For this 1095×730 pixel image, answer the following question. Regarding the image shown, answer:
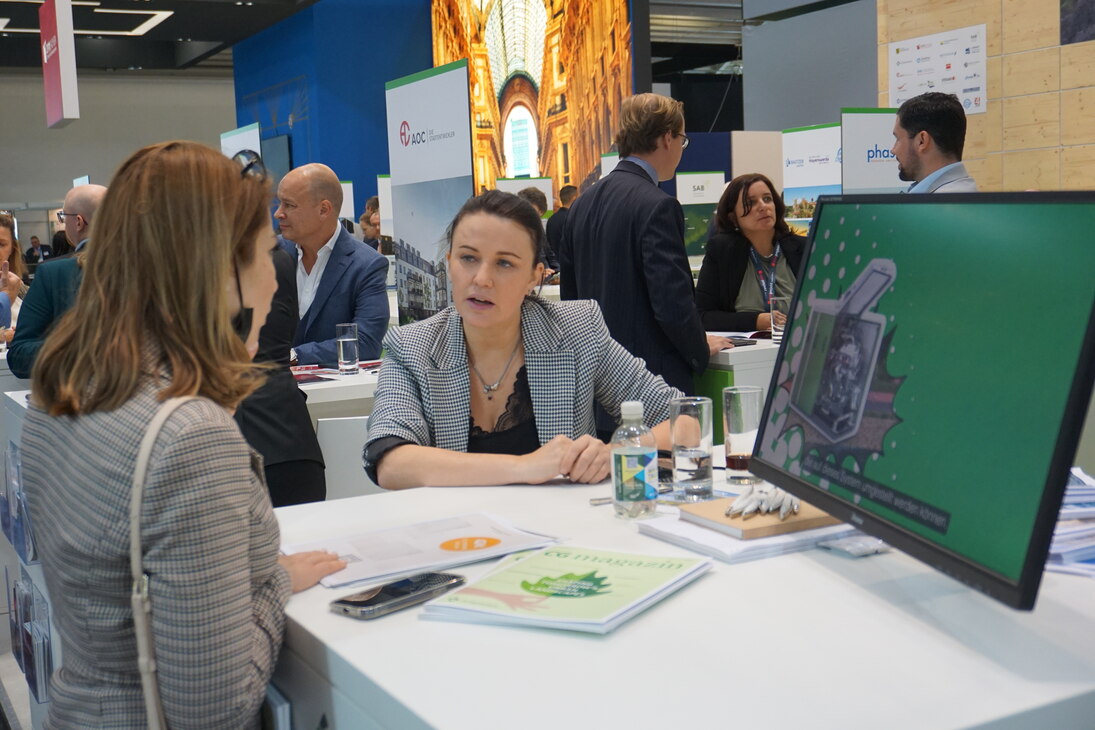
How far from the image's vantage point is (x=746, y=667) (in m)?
1.08

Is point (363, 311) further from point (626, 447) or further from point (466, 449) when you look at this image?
point (626, 447)

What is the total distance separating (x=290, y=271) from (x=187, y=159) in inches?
68.4

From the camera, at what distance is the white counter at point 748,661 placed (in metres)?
0.98

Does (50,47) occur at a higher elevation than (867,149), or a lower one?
higher

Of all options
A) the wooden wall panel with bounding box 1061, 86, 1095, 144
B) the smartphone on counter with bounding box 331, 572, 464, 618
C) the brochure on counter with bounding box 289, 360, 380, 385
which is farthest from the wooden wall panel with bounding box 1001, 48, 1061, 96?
the smartphone on counter with bounding box 331, 572, 464, 618

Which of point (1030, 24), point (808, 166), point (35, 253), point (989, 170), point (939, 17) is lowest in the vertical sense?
point (35, 253)

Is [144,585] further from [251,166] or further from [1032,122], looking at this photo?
[1032,122]

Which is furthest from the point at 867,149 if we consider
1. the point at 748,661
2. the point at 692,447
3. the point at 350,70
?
the point at 350,70

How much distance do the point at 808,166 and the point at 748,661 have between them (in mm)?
8787

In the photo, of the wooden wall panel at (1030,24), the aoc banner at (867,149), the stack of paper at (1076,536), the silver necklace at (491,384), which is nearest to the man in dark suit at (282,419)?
the silver necklace at (491,384)

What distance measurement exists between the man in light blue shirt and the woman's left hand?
313 cm

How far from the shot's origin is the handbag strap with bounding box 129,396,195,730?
1124 mm

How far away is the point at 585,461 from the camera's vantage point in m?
1.92

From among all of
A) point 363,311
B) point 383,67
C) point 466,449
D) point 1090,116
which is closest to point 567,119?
point 383,67
